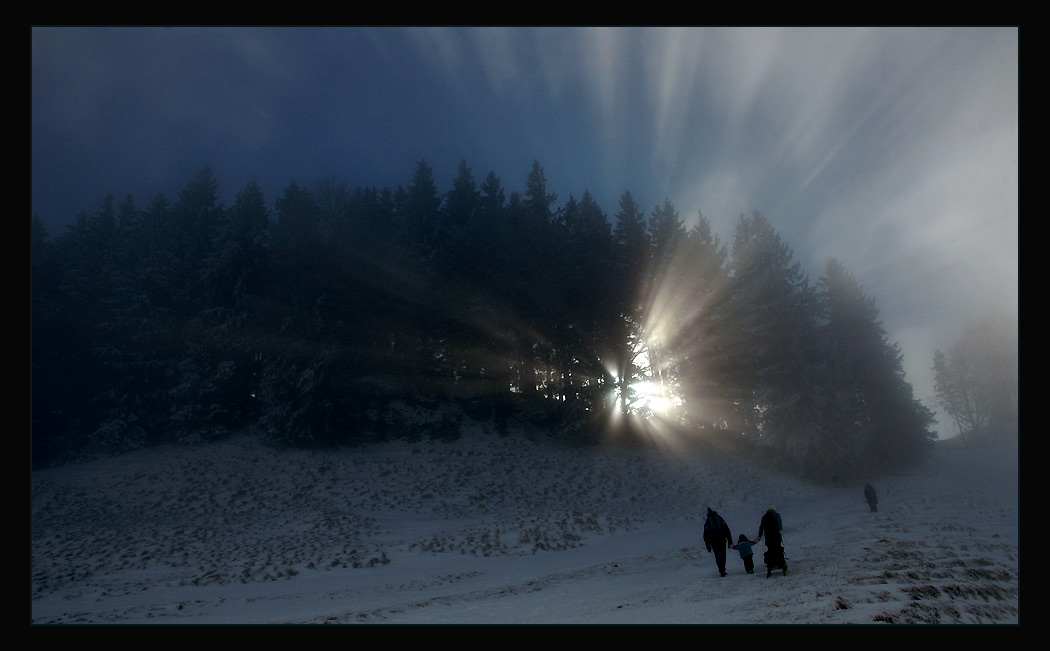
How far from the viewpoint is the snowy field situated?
8.66 metres

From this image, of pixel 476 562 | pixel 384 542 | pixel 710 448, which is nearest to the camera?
pixel 476 562

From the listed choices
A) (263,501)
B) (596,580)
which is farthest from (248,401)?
(596,580)

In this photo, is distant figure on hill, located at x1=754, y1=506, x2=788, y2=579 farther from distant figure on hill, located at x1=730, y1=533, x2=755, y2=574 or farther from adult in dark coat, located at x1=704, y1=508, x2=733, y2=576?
adult in dark coat, located at x1=704, y1=508, x2=733, y2=576

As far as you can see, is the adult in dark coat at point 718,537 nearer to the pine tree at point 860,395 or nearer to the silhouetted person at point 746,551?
the silhouetted person at point 746,551

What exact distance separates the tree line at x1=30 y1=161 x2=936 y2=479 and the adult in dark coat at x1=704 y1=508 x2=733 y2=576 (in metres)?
21.1

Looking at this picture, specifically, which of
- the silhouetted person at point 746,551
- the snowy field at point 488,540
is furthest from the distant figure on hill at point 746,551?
the snowy field at point 488,540

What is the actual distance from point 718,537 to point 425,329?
24534mm

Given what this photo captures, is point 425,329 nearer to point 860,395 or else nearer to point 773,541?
point 773,541

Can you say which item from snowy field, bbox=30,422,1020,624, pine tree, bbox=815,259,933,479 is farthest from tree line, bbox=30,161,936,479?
snowy field, bbox=30,422,1020,624

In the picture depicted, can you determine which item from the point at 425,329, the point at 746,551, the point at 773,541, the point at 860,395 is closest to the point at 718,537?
the point at 746,551

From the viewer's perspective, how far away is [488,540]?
19.3 m

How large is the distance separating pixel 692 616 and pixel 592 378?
1047 inches

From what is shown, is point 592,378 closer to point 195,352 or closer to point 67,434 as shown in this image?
point 195,352

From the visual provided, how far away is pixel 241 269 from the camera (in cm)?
3344
